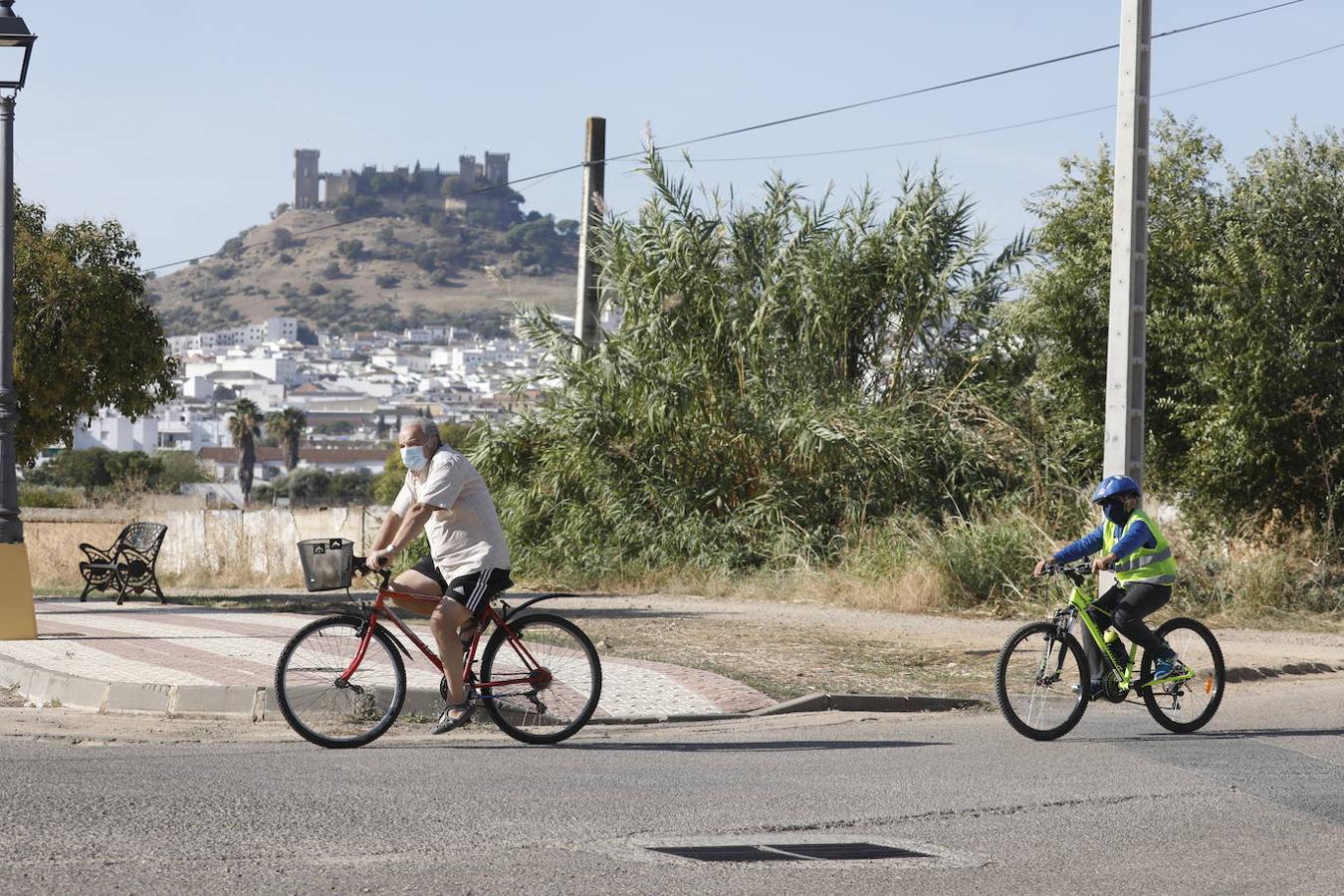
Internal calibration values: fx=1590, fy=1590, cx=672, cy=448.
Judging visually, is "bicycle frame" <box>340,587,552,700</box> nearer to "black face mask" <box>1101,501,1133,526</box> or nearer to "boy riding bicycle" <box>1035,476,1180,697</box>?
"boy riding bicycle" <box>1035,476,1180,697</box>

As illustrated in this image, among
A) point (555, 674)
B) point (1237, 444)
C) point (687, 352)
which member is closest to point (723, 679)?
point (555, 674)

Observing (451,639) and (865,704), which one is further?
(865,704)

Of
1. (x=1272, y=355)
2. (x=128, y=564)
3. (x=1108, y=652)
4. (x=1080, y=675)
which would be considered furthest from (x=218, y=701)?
(x=1272, y=355)

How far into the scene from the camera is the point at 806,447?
22.1 meters

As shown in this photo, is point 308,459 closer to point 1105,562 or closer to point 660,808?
point 1105,562

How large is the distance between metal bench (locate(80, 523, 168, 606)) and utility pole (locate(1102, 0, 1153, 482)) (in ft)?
41.0

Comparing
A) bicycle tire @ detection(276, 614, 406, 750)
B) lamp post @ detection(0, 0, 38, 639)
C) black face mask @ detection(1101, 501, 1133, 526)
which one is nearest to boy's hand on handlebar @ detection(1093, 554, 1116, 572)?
black face mask @ detection(1101, 501, 1133, 526)

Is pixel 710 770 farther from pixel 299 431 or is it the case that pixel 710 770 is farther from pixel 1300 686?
pixel 299 431

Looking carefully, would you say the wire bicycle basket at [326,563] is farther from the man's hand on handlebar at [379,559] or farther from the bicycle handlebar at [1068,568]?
the bicycle handlebar at [1068,568]

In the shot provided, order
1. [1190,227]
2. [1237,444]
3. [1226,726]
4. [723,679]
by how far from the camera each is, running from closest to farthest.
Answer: [1226,726] → [723,679] → [1237,444] → [1190,227]

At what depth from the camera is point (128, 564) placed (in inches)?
813

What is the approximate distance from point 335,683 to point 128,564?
12.5 metres

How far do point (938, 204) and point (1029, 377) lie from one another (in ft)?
10.3

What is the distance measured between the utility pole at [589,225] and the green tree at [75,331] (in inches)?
258
